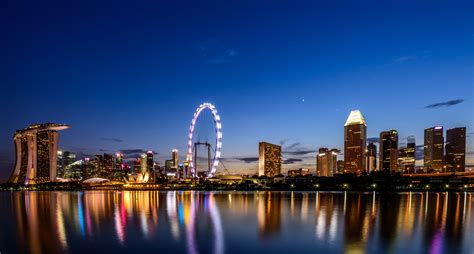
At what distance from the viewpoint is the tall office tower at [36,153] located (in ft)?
597

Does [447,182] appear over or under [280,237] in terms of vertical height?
under

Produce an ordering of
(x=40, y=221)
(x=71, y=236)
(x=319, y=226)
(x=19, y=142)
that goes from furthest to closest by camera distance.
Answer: (x=19, y=142), (x=40, y=221), (x=319, y=226), (x=71, y=236)

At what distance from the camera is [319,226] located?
117ft

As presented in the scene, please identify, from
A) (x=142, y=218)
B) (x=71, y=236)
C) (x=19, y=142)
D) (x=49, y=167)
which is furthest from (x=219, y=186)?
(x=71, y=236)

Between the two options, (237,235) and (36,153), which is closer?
(237,235)

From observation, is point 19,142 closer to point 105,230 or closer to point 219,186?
point 219,186

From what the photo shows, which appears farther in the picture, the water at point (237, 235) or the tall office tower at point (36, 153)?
the tall office tower at point (36, 153)

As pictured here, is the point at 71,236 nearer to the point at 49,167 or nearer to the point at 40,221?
the point at 40,221

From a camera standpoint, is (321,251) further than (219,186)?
No

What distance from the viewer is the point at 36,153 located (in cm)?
18412

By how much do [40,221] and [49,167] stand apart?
16674cm

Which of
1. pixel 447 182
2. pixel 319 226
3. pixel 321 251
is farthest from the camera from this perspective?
pixel 447 182

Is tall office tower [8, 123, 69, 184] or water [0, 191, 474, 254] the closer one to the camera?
water [0, 191, 474, 254]

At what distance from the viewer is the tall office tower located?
597 feet
